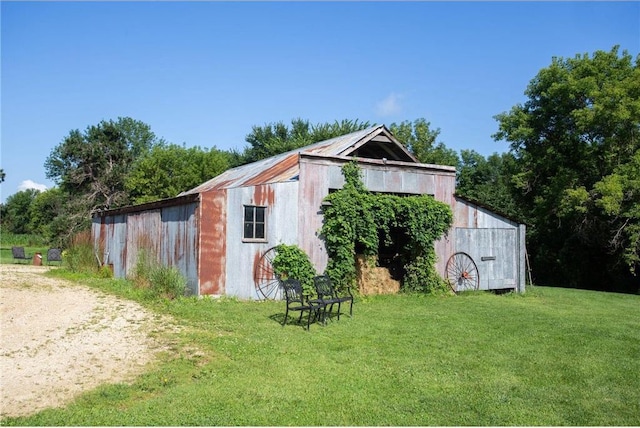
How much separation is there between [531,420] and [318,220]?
34.8ft

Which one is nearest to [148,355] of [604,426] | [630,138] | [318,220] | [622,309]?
[604,426]

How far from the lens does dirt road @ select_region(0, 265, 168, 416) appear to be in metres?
6.52

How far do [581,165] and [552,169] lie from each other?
194cm

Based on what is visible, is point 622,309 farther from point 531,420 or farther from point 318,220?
point 531,420

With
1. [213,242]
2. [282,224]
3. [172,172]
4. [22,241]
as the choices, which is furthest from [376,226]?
[22,241]

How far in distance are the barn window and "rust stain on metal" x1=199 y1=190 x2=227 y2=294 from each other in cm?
65

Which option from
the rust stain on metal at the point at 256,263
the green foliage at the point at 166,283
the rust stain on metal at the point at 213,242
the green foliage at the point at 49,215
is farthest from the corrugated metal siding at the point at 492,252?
the green foliage at the point at 49,215

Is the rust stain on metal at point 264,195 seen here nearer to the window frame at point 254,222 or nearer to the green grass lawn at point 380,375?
the window frame at point 254,222

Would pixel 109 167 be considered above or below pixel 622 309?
above

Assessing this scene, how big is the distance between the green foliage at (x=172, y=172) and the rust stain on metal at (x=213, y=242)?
25.7 meters

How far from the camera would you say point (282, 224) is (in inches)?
599

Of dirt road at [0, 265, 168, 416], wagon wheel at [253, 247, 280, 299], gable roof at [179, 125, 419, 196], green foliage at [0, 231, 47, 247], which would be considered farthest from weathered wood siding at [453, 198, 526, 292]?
green foliage at [0, 231, 47, 247]

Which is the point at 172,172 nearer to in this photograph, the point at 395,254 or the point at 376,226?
the point at 395,254

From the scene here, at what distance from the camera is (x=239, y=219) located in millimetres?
14648
